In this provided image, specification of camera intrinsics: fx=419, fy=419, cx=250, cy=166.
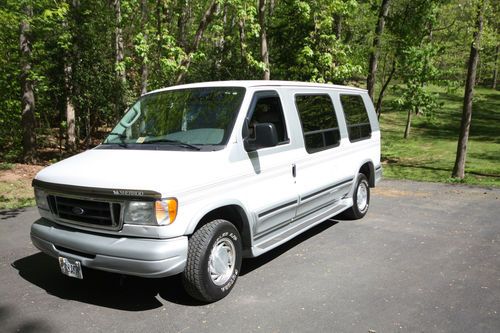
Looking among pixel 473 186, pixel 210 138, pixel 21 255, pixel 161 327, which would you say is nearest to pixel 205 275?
pixel 161 327

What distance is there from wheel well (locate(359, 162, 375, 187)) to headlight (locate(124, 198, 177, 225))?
461cm

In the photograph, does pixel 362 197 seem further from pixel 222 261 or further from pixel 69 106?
pixel 69 106

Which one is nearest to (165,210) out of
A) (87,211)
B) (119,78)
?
(87,211)

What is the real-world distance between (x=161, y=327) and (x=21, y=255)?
Result: 3.00 m

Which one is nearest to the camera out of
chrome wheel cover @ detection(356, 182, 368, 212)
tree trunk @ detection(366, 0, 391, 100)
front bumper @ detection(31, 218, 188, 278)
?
front bumper @ detection(31, 218, 188, 278)

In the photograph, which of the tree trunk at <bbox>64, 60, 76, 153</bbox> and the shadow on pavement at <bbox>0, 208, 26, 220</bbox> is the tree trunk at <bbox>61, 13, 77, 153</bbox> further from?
the shadow on pavement at <bbox>0, 208, 26, 220</bbox>

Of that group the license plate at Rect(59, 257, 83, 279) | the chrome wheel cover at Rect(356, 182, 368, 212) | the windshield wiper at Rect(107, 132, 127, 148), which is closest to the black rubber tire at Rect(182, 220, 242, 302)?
the license plate at Rect(59, 257, 83, 279)

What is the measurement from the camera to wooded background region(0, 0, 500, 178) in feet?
42.0

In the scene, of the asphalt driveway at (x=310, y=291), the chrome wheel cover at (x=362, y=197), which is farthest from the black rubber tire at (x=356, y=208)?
the asphalt driveway at (x=310, y=291)

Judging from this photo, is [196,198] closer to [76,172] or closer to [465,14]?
[76,172]

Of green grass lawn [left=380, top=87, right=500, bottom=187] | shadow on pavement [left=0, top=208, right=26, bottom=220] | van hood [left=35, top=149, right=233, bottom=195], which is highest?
van hood [left=35, top=149, right=233, bottom=195]

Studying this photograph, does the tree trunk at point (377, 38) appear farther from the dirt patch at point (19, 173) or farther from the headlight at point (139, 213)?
the headlight at point (139, 213)

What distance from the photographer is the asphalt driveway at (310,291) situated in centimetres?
377

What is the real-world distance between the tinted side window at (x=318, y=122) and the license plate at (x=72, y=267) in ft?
9.98
